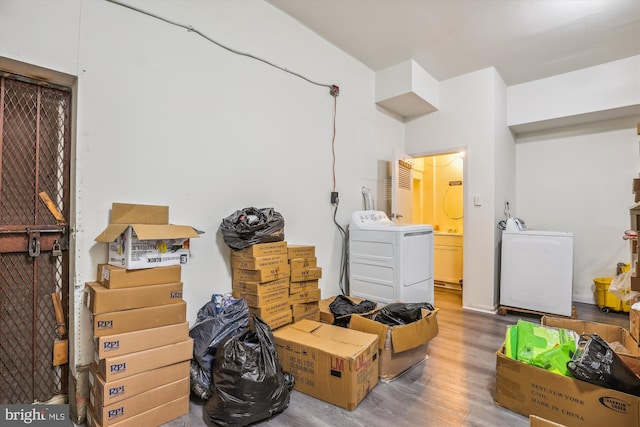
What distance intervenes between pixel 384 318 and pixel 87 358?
5.85 ft

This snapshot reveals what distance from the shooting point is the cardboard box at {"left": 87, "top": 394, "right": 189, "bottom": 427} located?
1.46 metres

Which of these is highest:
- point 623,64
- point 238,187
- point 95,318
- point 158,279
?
point 623,64

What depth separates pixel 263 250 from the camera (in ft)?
6.90

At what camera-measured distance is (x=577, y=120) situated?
381cm

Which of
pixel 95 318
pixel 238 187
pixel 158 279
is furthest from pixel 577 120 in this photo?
pixel 95 318

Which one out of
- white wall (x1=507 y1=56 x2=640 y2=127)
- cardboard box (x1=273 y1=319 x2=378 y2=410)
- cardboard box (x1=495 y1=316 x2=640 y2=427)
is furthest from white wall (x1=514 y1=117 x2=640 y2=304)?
cardboard box (x1=273 y1=319 x2=378 y2=410)

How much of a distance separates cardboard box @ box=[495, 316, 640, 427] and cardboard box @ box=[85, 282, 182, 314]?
1773 mm

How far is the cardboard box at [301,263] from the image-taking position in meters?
2.31

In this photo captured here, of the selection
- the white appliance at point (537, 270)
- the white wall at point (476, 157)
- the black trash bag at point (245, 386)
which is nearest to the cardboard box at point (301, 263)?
the black trash bag at point (245, 386)

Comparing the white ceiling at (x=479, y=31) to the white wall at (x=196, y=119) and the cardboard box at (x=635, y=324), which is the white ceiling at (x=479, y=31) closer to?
the white wall at (x=196, y=119)

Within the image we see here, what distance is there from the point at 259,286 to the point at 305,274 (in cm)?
44

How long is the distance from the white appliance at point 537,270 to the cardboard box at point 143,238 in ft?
10.8

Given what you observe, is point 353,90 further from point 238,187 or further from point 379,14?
point 238,187

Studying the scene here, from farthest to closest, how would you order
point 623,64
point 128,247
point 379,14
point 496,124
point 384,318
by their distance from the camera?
point 496,124 → point 623,64 → point 379,14 → point 384,318 → point 128,247
